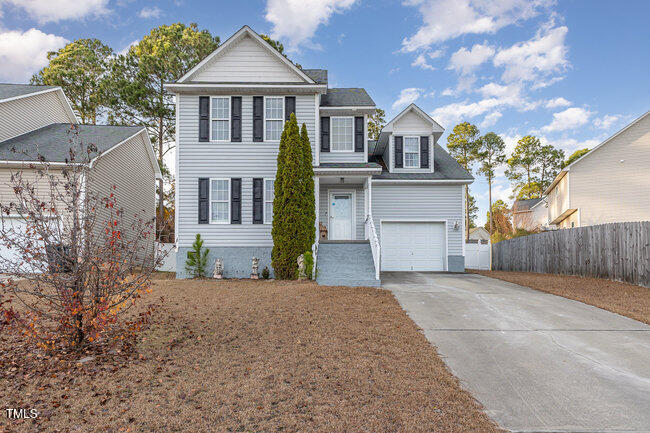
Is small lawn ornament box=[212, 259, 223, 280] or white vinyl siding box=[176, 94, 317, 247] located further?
white vinyl siding box=[176, 94, 317, 247]

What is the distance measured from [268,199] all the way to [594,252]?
1093cm

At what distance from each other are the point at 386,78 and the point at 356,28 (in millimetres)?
2530

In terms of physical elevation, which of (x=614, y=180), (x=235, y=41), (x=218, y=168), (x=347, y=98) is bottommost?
(x=218, y=168)

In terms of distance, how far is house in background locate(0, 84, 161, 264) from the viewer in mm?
14094

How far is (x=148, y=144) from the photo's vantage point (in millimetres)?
20078

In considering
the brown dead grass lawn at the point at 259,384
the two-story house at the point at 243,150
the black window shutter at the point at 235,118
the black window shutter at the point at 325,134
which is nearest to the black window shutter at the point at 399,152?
the two-story house at the point at 243,150

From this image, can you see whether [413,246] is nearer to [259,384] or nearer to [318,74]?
[318,74]

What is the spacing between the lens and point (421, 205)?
1520cm

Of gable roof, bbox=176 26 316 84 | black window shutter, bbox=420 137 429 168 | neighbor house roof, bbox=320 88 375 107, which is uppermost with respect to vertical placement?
gable roof, bbox=176 26 316 84

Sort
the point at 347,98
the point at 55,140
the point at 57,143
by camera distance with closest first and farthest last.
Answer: the point at 347,98
the point at 57,143
the point at 55,140

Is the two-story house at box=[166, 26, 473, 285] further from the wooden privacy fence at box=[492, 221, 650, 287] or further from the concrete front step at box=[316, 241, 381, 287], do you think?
the wooden privacy fence at box=[492, 221, 650, 287]

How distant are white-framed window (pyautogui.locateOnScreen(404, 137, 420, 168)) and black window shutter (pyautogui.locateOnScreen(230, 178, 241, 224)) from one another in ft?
22.5

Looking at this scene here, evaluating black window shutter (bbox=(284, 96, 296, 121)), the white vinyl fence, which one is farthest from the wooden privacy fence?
black window shutter (bbox=(284, 96, 296, 121))

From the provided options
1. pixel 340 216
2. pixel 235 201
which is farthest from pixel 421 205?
pixel 235 201
